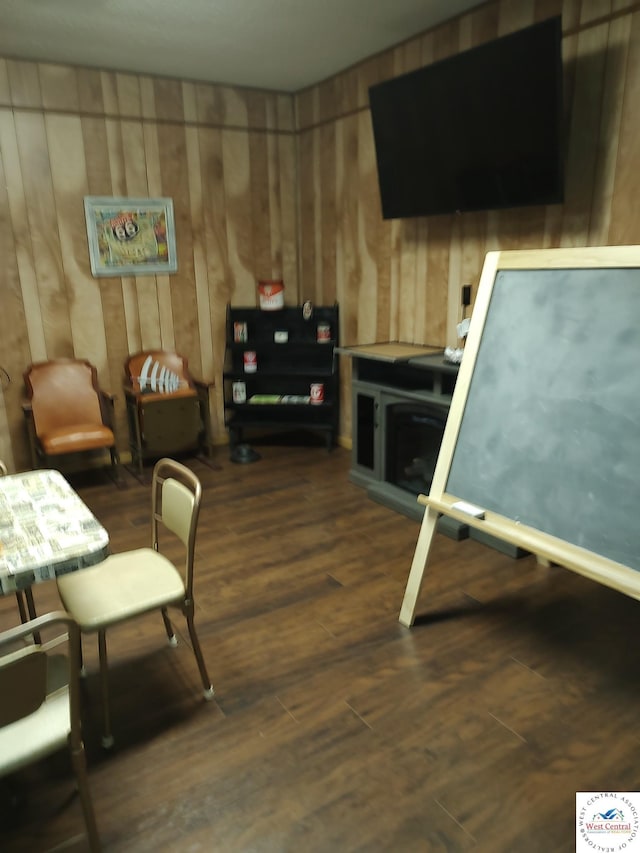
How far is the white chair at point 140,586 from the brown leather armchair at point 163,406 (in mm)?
2048

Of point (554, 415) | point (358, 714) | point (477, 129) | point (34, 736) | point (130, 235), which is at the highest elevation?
point (477, 129)

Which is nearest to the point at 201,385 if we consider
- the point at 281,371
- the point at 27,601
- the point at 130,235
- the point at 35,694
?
the point at 281,371

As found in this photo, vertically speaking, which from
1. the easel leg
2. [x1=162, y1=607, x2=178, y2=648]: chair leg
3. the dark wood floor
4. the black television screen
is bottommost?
the dark wood floor

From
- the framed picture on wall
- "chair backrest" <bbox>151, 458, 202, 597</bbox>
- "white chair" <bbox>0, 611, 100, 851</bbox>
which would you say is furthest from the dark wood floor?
the framed picture on wall

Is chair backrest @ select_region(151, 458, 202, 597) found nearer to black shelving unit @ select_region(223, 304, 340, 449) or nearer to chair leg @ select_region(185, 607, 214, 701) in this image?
chair leg @ select_region(185, 607, 214, 701)

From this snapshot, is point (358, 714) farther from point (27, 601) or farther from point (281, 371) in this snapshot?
point (281, 371)

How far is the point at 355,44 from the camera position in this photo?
3584 mm

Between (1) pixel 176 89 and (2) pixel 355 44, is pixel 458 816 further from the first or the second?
(1) pixel 176 89

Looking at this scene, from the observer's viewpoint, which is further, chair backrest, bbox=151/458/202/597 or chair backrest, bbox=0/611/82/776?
chair backrest, bbox=151/458/202/597

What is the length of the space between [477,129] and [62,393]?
293cm

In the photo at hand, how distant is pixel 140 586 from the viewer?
6.27 feet

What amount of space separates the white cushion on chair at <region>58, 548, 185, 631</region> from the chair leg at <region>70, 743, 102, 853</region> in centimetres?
41

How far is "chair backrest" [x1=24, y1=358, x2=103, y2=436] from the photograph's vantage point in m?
3.89

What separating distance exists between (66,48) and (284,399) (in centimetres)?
256
